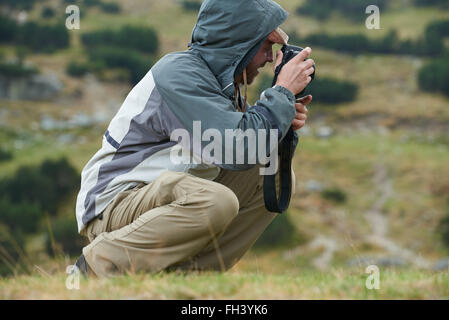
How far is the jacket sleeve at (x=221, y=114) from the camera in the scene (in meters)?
3.53

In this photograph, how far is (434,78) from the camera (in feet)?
198

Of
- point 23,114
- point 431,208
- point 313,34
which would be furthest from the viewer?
point 313,34

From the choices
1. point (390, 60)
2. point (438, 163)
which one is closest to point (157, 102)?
point (438, 163)

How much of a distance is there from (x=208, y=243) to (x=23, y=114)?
58212 mm

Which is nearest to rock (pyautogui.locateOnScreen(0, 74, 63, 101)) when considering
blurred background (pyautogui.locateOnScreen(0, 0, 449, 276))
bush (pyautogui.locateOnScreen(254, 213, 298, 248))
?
blurred background (pyautogui.locateOnScreen(0, 0, 449, 276))

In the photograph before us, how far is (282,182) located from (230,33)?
41.6 inches

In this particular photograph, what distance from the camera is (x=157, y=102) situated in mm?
3658

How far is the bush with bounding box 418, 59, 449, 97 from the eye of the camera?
196ft

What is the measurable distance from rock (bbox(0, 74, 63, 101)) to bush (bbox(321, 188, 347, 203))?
30675 mm

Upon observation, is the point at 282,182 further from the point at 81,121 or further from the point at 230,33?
the point at 81,121

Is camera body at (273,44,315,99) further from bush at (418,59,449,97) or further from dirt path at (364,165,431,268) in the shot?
bush at (418,59,449,97)

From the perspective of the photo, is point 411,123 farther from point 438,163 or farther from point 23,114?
point 23,114

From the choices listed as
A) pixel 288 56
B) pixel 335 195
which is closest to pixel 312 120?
pixel 335 195

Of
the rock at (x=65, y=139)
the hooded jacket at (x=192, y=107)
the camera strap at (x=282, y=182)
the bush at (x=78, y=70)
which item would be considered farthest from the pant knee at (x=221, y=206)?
the bush at (x=78, y=70)
